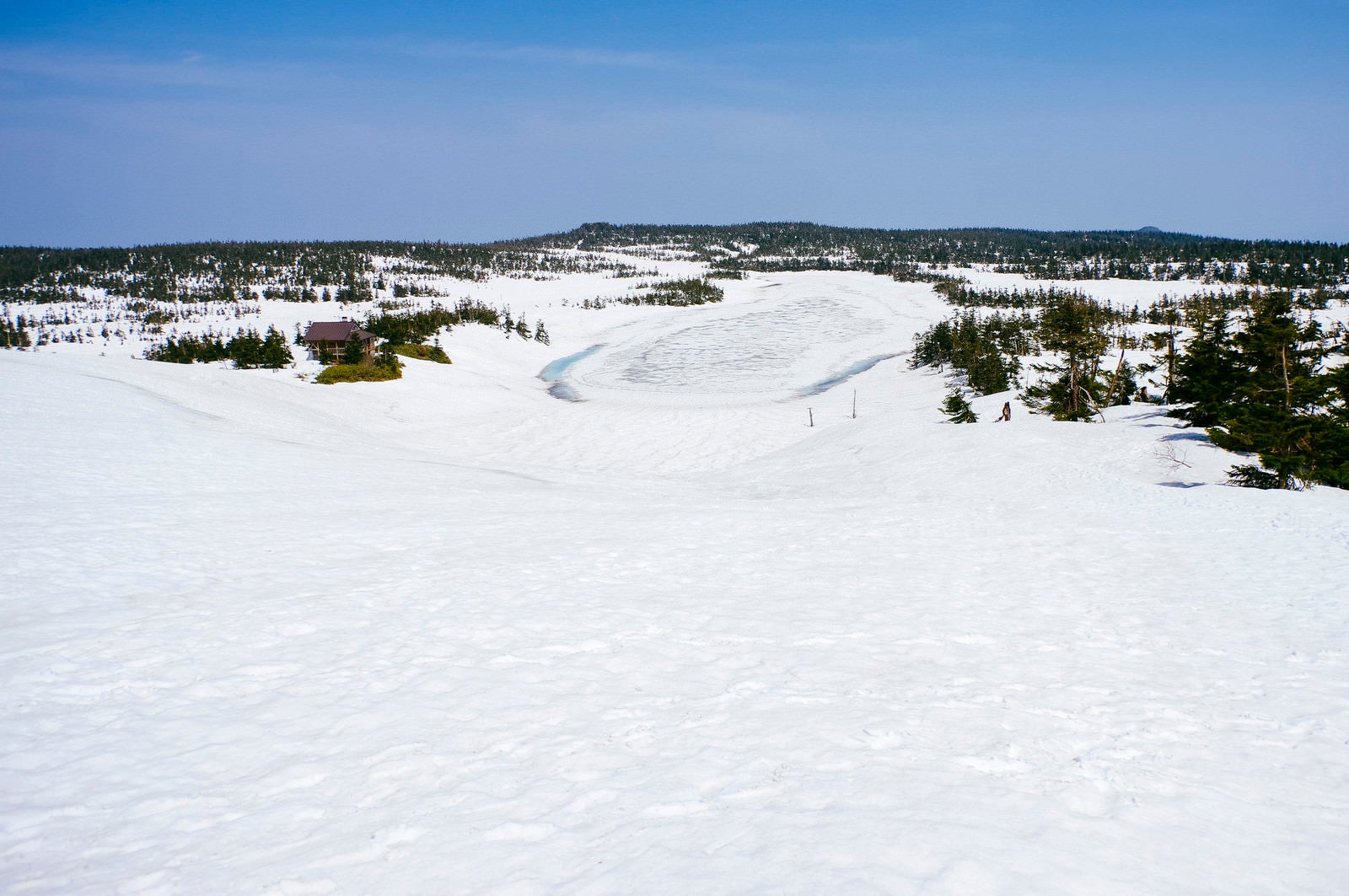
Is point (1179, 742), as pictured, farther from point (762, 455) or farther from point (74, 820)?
point (762, 455)

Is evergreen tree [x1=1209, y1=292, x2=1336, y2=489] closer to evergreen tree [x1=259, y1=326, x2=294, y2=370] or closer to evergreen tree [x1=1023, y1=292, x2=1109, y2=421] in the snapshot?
evergreen tree [x1=1023, y1=292, x2=1109, y2=421]

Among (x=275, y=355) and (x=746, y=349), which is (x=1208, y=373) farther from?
(x=275, y=355)

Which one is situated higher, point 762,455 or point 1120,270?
point 1120,270

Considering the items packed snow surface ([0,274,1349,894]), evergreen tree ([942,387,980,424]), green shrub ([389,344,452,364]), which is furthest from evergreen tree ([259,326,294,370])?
evergreen tree ([942,387,980,424])

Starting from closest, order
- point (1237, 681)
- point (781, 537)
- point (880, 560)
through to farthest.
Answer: point (1237, 681) < point (880, 560) < point (781, 537)

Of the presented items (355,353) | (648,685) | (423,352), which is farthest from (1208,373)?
(423,352)

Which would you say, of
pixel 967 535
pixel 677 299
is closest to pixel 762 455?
pixel 967 535
